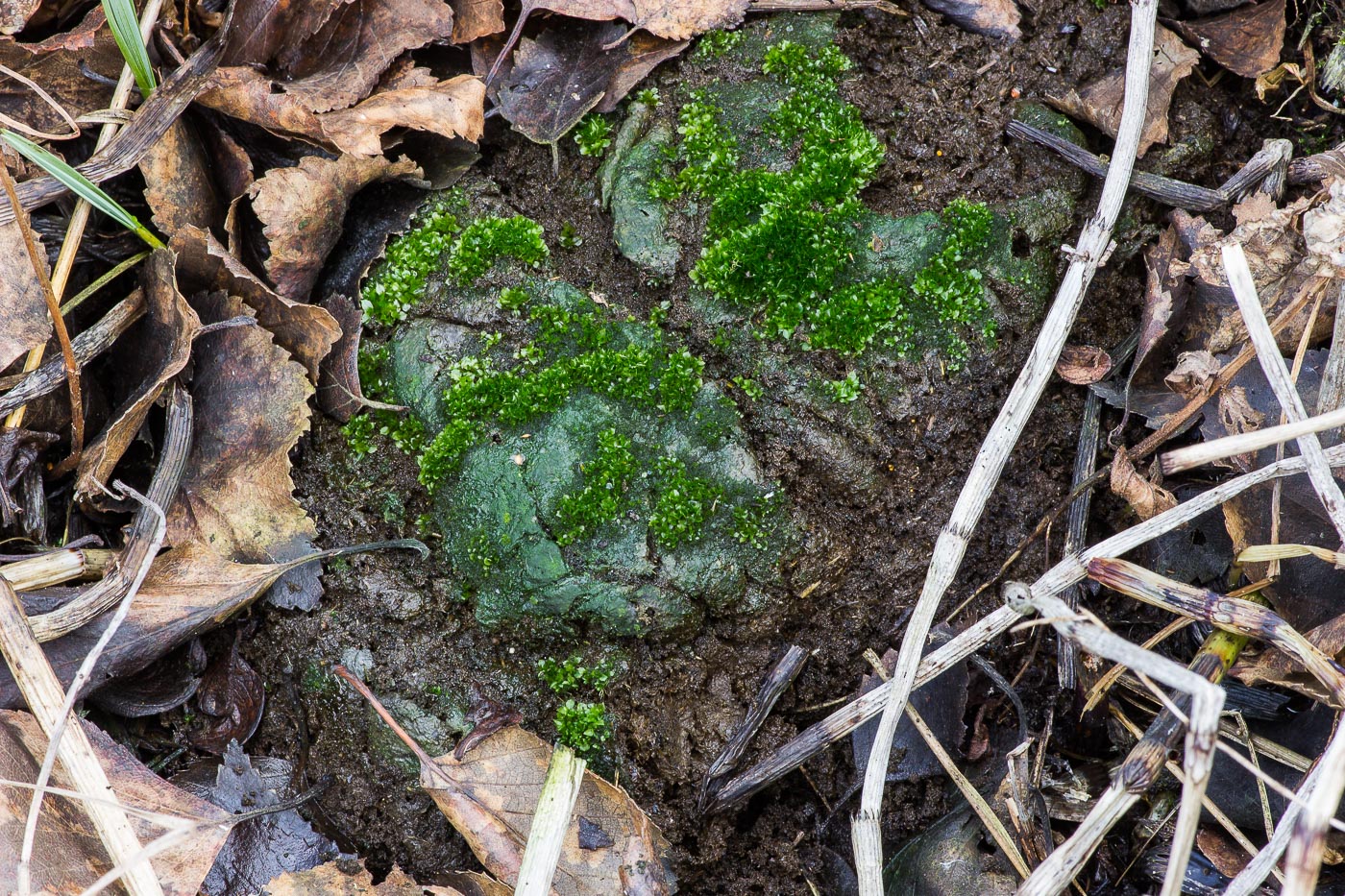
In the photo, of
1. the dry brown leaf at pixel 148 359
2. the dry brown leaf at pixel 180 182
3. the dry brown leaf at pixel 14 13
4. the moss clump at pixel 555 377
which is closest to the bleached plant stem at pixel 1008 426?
the moss clump at pixel 555 377

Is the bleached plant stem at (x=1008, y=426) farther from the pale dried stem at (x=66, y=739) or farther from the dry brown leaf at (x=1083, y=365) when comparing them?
the pale dried stem at (x=66, y=739)

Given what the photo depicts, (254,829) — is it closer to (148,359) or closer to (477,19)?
(148,359)

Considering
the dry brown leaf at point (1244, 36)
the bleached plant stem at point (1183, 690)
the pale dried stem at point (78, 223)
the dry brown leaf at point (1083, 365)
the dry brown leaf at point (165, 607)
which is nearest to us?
the bleached plant stem at point (1183, 690)

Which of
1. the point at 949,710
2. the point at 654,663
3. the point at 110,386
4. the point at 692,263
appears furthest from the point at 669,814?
the point at 110,386

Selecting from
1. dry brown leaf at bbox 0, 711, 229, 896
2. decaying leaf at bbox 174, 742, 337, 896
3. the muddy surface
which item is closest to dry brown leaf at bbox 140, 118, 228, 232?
the muddy surface

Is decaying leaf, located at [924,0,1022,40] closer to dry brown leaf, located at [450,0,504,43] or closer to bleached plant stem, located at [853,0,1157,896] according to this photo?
bleached plant stem, located at [853,0,1157,896]

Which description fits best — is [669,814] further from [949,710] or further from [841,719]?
[949,710]

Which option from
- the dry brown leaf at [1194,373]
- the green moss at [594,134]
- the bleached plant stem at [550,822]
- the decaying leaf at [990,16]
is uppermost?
the decaying leaf at [990,16]
